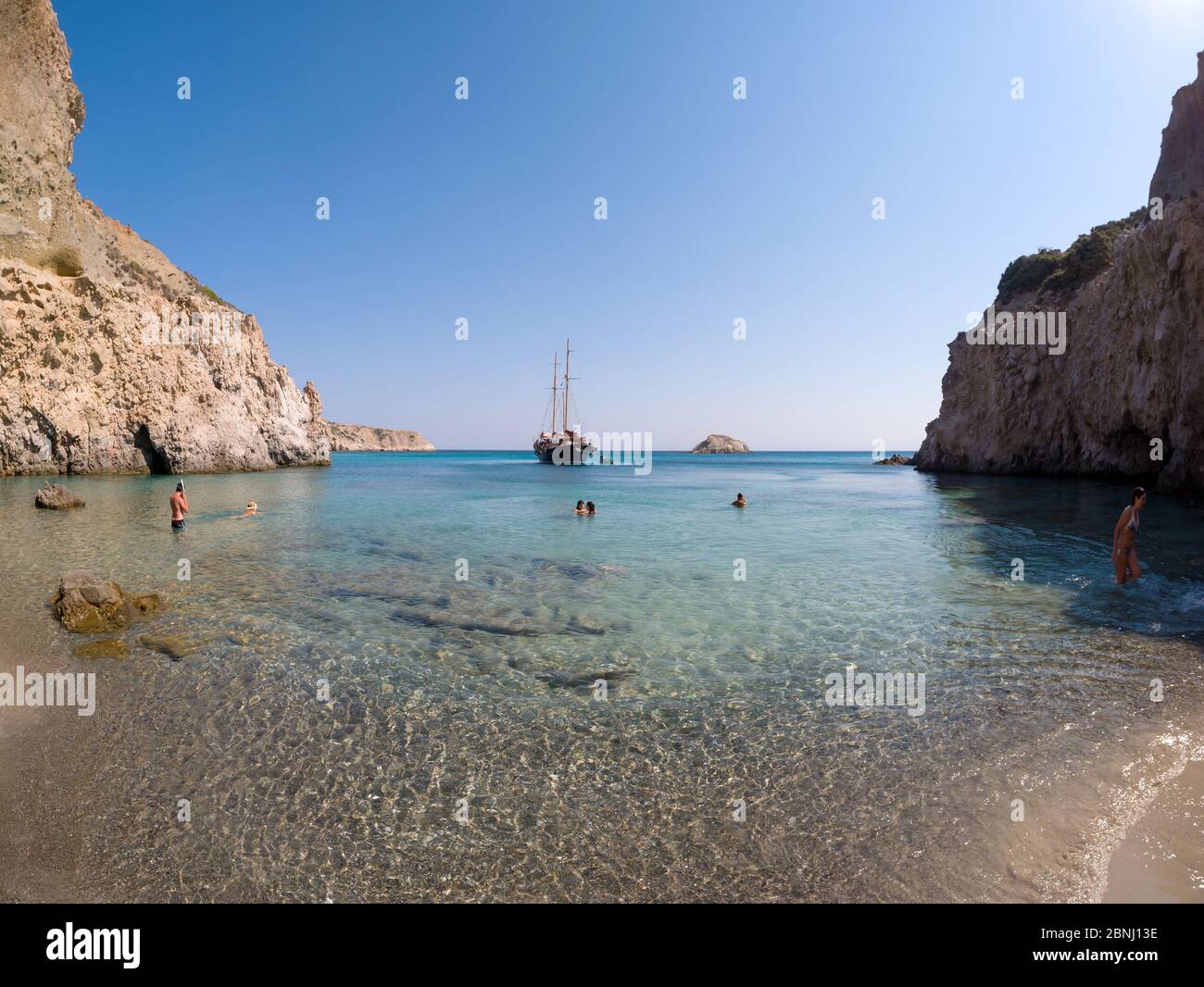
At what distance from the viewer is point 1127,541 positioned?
12484mm

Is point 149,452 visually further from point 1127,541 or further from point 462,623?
point 1127,541

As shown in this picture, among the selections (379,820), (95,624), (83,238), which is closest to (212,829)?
(379,820)

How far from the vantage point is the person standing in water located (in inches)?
486

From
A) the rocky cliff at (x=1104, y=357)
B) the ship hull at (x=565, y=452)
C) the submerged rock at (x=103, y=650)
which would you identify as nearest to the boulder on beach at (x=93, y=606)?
the submerged rock at (x=103, y=650)

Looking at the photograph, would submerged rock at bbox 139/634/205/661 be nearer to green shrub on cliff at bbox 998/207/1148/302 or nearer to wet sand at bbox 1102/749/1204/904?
wet sand at bbox 1102/749/1204/904

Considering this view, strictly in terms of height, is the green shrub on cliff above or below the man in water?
above

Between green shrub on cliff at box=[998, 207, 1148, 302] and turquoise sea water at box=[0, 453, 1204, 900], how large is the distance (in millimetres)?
44097

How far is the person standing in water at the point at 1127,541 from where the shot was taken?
12352 millimetres

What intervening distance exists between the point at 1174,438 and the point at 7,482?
64.6 m

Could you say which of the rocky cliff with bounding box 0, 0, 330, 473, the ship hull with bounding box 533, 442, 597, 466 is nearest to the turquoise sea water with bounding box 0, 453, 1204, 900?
the rocky cliff with bounding box 0, 0, 330, 473

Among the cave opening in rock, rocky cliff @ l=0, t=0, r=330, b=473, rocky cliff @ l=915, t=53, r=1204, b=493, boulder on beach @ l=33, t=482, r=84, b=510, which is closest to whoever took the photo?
boulder on beach @ l=33, t=482, r=84, b=510

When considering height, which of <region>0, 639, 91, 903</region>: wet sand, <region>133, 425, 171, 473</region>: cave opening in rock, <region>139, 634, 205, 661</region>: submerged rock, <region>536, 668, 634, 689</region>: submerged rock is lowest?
<region>536, 668, 634, 689</region>: submerged rock

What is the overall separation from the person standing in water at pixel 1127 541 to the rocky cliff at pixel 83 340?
41.9 meters
